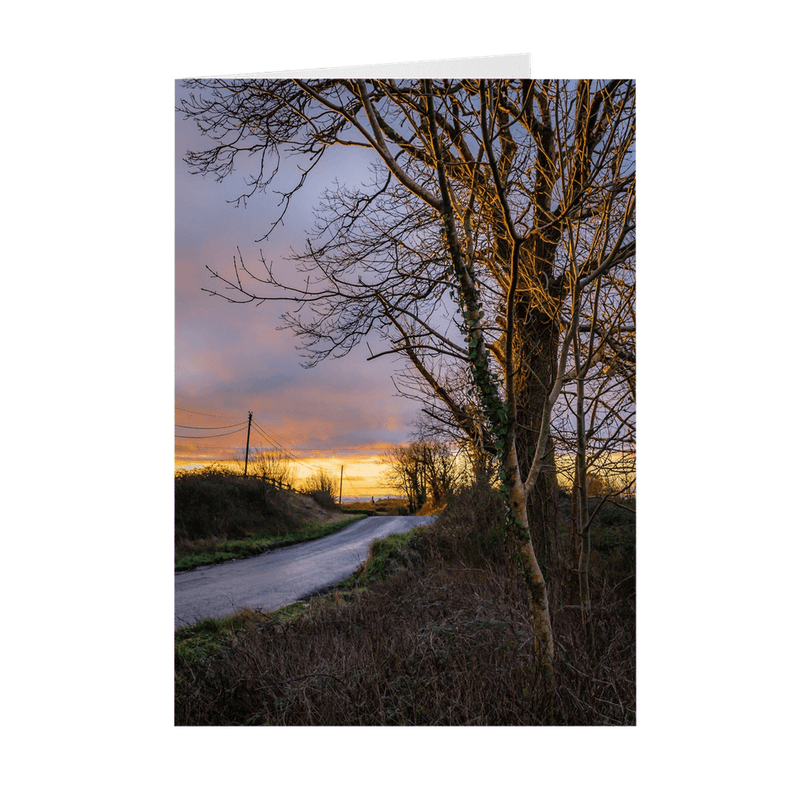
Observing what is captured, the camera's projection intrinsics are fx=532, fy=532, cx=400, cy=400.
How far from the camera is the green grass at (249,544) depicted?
271cm

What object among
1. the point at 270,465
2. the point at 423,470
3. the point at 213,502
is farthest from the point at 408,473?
the point at 213,502

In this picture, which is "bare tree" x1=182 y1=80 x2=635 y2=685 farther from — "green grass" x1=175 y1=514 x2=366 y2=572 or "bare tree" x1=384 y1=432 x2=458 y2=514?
"green grass" x1=175 y1=514 x2=366 y2=572

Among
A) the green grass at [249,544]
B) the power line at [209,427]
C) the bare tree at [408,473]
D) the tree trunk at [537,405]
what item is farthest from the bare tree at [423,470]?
the power line at [209,427]

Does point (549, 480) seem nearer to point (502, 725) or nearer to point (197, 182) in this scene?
point (502, 725)

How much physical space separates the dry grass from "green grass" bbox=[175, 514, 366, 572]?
33 cm

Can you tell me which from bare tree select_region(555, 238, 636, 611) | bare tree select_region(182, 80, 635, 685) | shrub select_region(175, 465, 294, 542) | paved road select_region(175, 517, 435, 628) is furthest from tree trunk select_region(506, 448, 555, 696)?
shrub select_region(175, 465, 294, 542)

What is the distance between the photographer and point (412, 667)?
252 centimetres

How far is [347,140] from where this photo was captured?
9.52ft

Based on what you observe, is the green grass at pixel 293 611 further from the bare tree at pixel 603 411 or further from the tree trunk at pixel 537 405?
the bare tree at pixel 603 411

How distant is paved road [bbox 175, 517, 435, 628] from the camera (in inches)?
104

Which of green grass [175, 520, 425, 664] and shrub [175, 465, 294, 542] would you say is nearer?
green grass [175, 520, 425, 664]

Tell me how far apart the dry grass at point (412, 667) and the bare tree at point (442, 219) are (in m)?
0.24
